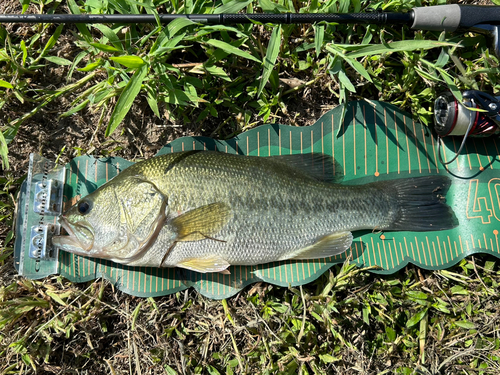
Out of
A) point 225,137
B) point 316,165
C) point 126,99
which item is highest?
point 126,99

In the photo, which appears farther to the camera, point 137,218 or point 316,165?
point 316,165

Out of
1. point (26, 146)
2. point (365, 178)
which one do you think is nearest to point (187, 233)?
point (365, 178)

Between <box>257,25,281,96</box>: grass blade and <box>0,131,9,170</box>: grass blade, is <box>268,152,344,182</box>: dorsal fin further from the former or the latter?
<box>0,131,9,170</box>: grass blade

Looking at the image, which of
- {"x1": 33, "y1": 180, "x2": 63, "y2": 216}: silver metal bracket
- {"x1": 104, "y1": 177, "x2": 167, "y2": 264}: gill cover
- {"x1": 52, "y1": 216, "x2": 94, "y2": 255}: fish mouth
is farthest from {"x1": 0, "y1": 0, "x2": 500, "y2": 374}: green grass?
{"x1": 104, "y1": 177, "x2": 167, "y2": 264}: gill cover

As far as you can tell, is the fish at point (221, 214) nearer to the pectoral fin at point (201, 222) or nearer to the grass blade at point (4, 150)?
the pectoral fin at point (201, 222)

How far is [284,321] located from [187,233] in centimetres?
117

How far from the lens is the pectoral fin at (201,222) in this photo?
101 inches

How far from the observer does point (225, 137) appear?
10.4 feet

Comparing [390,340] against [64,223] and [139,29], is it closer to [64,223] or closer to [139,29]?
[64,223]

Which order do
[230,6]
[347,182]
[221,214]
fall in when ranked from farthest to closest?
[347,182]
[230,6]
[221,214]

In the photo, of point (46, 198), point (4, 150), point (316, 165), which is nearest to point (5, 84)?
point (4, 150)

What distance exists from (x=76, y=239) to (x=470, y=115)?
3434 mm

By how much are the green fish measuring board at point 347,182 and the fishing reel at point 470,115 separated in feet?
0.70

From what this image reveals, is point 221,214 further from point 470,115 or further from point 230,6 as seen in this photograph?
point 470,115
